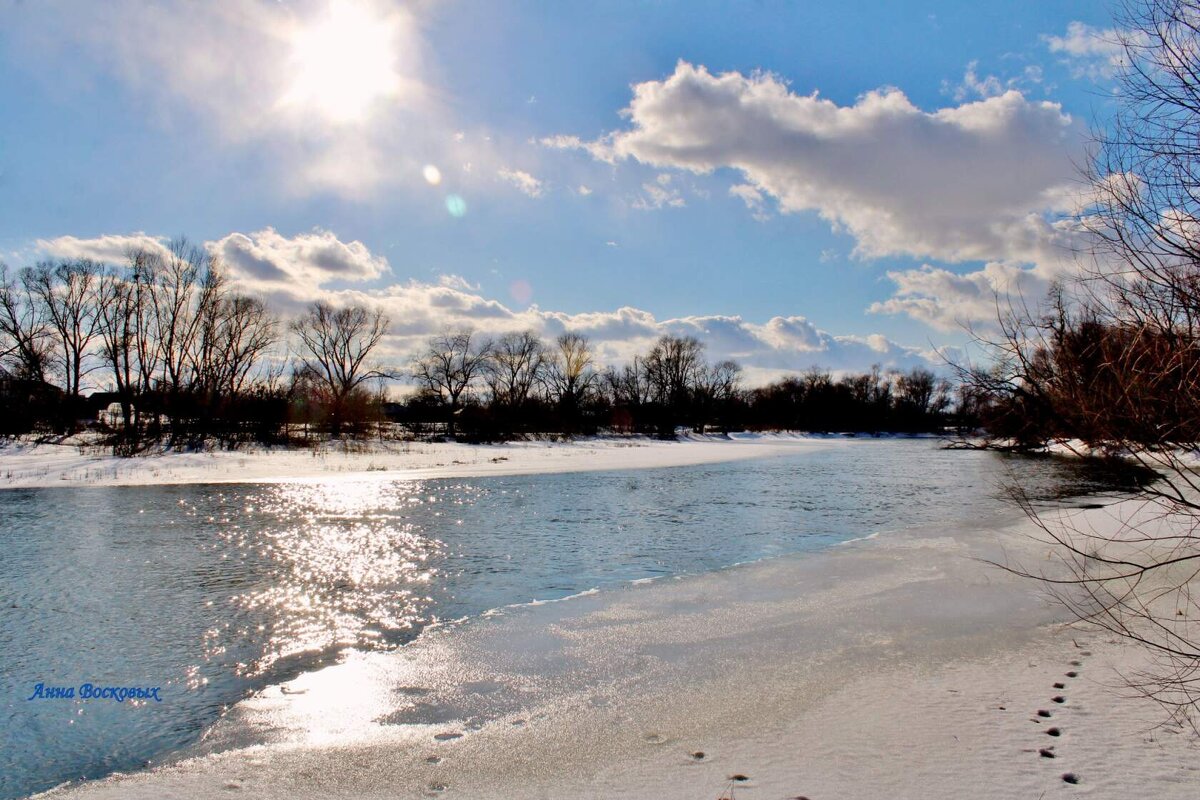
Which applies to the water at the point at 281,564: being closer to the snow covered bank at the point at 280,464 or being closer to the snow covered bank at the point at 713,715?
the snow covered bank at the point at 713,715

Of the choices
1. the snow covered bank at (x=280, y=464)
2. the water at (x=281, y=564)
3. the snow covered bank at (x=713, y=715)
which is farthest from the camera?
the snow covered bank at (x=280, y=464)

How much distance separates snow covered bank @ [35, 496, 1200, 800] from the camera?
3.99m

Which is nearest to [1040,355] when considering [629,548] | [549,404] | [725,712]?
[725,712]

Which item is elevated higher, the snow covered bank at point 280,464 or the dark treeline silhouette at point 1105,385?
the dark treeline silhouette at point 1105,385

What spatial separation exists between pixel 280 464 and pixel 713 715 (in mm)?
Result: 31142

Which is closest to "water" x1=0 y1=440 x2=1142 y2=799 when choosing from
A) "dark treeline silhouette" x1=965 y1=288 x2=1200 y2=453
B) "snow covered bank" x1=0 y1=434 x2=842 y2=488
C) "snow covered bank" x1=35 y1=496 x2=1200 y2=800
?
"snow covered bank" x1=35 y1=496 x2=1200 y2=800

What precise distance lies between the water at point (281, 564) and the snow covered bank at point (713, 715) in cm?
74

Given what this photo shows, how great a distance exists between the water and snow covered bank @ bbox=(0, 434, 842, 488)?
3.73 meters

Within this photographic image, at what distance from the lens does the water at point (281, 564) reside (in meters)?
5.47

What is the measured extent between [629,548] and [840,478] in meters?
18.0

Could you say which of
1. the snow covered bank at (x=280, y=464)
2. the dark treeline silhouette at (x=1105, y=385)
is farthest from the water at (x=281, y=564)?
the dark treeline silhouette at (x=1105, y=385)

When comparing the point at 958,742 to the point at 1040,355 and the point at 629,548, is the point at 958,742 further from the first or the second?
the point at 629,548

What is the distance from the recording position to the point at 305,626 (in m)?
7.47

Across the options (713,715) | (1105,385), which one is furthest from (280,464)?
(1105,385)
